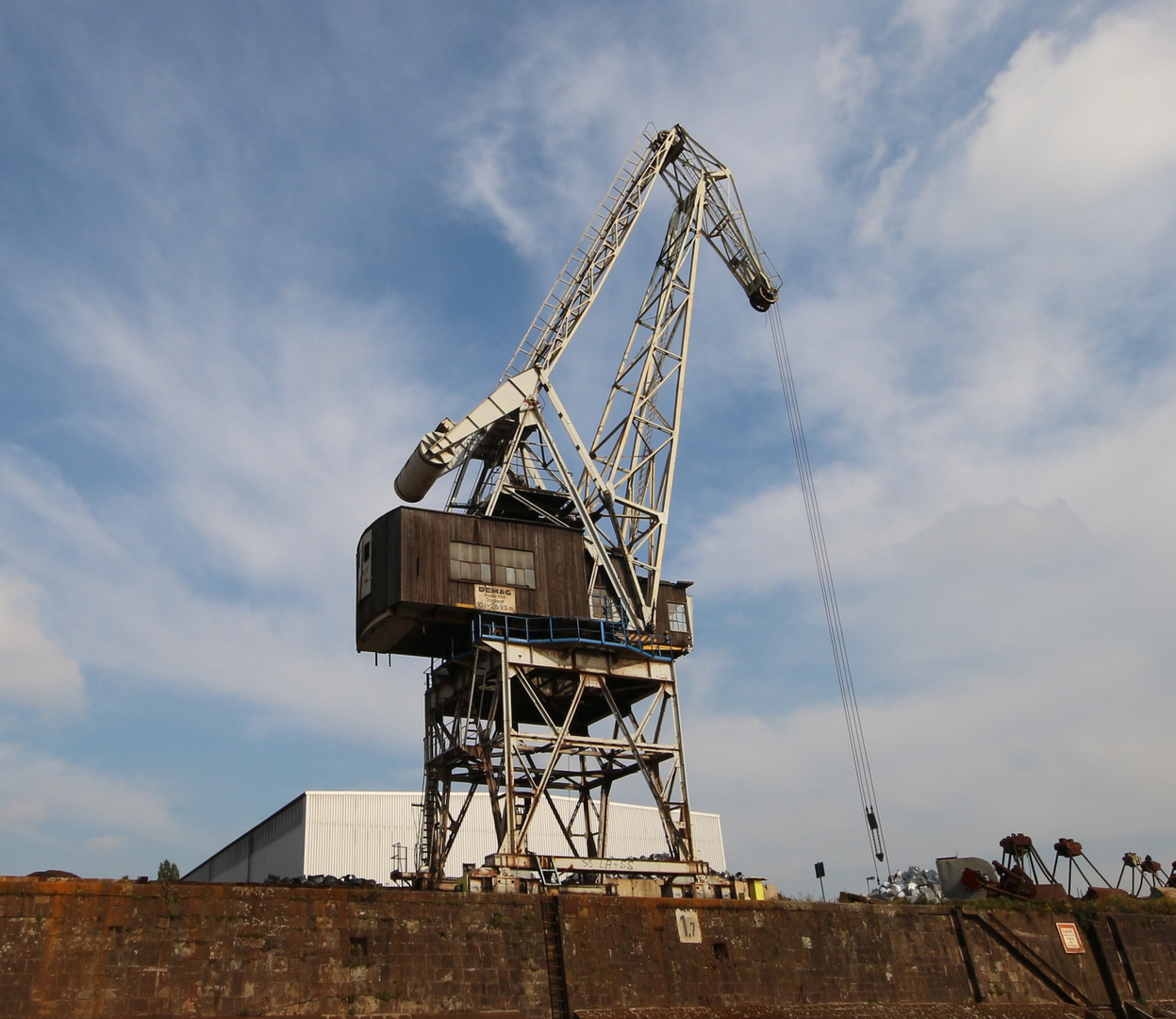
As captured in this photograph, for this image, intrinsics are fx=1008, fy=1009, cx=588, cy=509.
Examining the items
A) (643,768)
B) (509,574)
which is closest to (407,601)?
(509,574)

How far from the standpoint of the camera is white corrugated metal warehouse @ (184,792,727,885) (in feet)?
162

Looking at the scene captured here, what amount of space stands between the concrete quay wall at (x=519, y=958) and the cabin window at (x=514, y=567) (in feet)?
33.0

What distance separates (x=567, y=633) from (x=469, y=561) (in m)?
3.78

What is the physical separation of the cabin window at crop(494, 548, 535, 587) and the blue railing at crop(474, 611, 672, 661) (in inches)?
43.5

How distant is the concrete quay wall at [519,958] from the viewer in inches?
698

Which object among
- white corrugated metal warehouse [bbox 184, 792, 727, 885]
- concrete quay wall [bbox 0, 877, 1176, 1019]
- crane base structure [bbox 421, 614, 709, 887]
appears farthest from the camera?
white corrugated metal warehouse [bbox 184, 792, 727, 885]

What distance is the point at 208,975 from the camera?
18391mm

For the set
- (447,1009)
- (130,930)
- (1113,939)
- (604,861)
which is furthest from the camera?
(1113,939)

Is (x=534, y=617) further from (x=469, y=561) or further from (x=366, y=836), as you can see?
(x=366, y=836)

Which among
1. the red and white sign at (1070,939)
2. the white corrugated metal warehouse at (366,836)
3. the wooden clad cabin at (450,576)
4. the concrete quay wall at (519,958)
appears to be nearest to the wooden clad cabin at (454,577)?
the wooden clad cabin at (450,576)

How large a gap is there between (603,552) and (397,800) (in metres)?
25.9

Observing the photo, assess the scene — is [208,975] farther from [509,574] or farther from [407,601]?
[509,574]

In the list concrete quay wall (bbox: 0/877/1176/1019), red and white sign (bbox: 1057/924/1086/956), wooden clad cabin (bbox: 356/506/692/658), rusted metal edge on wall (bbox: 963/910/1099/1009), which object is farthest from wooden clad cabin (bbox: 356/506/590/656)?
red and white sign (bbox: 1057/924/1086/956)

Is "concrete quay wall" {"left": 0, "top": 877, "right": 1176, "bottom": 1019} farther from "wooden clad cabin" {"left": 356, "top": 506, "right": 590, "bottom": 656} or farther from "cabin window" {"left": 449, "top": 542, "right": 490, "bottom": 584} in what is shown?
"cabin window" {"left": 449, "top": 542, "right": 490, "bottom": 584}
